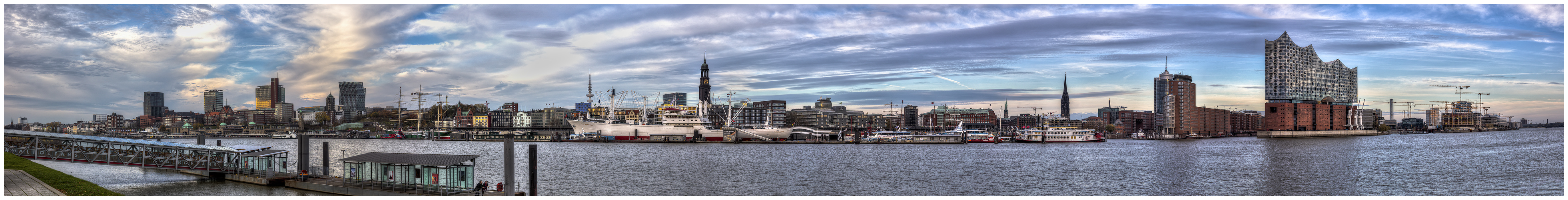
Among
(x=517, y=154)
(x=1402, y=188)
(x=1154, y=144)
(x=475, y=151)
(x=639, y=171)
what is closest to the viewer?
(x=1402, y=188)

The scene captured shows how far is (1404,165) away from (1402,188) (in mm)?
17133

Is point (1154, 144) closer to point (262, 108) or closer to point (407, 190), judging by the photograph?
point (407, 190)

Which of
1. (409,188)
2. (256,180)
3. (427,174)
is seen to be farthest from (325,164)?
(427,174)

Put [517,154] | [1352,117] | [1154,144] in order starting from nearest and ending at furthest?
1. [517,154]
2. [1154,144]
3. [1352,117]

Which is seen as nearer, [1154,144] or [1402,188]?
[1402,188]

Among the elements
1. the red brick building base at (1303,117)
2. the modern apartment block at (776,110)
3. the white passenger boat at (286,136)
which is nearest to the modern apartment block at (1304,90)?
the red brick building base at (1303,117)

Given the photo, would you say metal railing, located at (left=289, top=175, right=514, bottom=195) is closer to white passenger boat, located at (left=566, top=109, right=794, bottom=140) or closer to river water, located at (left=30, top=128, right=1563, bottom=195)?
river water, located at (left=30, top=128, right=1563, bottom=195)

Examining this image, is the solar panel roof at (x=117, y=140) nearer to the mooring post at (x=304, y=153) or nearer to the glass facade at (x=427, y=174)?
the mooring post at (x=304, y=153)

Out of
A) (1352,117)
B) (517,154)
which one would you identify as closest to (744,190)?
(517,154)

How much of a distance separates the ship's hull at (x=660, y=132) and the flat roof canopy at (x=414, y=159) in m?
71.1

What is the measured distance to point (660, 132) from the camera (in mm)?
100062

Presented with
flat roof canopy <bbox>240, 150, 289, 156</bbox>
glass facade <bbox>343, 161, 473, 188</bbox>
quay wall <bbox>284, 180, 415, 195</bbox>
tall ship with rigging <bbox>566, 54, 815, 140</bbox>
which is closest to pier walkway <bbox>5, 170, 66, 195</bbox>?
flat roof canopy <bbox>240, 150, 289, 156</bbox>

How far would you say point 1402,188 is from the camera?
3447 centimetres

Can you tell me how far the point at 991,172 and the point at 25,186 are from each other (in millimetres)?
36487
